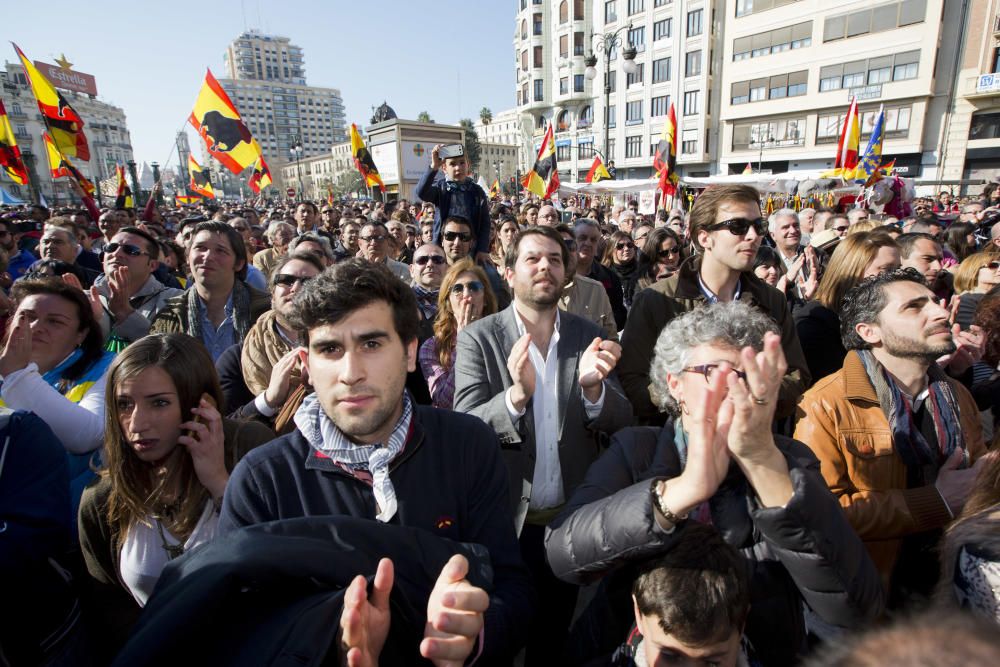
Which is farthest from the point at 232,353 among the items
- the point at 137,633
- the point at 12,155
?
the point at 12,155

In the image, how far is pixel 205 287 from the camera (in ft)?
12.4

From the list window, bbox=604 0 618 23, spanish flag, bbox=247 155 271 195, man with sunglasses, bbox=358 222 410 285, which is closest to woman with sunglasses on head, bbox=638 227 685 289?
man with sunglasses, bbox=358 222 410 285

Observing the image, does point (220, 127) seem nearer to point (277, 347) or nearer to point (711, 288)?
point (277, 347)

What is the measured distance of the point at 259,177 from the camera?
1302 cm

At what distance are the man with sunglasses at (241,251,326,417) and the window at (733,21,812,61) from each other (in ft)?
145

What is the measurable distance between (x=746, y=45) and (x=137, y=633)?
48144 mm

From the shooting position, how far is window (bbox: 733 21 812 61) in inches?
1404

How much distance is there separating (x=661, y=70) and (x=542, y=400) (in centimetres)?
4973

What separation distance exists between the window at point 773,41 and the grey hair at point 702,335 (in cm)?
4435

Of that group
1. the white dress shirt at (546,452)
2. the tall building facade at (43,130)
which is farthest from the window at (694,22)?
the tall building facade at (43,130)

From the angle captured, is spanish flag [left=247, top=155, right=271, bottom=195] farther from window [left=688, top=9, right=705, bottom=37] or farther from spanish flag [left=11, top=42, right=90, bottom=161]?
window [left=688, top=9, right=705, bottom=37]

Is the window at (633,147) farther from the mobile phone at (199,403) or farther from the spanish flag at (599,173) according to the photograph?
the mobile phone at (199,403)

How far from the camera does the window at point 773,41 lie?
35.7 metres

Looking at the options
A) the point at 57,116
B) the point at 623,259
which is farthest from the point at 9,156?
the point at 623,259
